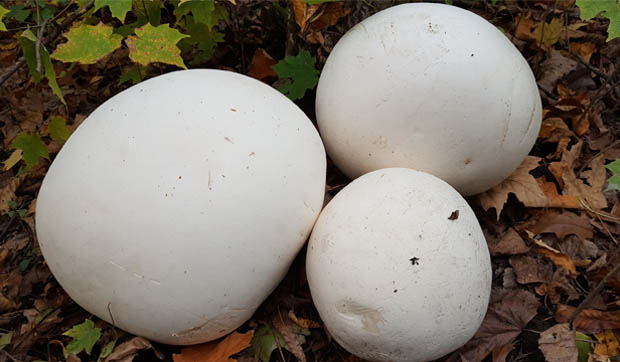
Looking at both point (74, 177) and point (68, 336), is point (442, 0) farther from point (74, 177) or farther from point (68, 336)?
point (68, 336)

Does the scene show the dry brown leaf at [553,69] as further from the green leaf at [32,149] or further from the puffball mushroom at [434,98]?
the green leaf at [32,149]

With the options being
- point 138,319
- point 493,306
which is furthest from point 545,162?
point 138,319


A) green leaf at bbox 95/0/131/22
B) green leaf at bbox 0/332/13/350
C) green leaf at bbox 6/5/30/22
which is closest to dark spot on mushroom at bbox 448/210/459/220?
green leaf at bbox 95/0/131/22

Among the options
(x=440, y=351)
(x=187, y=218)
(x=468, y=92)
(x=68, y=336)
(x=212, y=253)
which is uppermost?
(x=468, y=92)

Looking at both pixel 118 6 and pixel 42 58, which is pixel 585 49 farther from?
pixel 42 58

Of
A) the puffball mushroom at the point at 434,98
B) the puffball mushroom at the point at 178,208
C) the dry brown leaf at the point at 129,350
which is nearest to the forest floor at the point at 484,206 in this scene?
the dry brown leaf at the point at 129,350

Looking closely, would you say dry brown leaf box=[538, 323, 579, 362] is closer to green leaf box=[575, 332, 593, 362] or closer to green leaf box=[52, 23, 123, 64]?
green leaf box=[575, 332, 593, 362]
